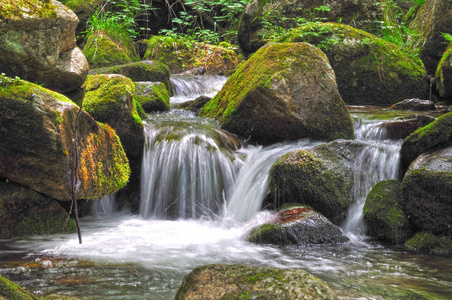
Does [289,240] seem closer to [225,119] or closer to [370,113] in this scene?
[225,119]

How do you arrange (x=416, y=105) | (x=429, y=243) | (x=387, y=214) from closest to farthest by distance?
(x=429, y=243) < (x=387, y=214) < (x=416, y=105)

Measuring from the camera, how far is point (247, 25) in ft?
45.1

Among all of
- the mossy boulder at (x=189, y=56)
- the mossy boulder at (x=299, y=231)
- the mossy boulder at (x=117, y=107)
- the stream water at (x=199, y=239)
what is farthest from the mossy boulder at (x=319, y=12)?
the mossy boulder at (x=299, y=231)

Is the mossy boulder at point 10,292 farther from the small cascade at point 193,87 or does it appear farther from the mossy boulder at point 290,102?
the small cascade at point 193,87

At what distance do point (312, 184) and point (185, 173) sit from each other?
1954 millimetres

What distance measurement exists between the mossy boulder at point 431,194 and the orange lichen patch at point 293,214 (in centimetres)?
120

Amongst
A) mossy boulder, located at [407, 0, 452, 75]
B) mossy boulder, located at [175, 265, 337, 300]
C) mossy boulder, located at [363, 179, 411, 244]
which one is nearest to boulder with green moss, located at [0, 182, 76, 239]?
mossy boulder, located at [175, 265, 337, 300]

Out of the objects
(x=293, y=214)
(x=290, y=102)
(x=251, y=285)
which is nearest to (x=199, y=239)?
(x=293, y=214)

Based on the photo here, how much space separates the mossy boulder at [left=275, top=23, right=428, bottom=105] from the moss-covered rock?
18.2 ft

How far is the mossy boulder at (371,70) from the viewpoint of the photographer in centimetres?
988

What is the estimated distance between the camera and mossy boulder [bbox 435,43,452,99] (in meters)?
8.84

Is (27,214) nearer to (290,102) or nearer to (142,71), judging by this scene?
(290,102)

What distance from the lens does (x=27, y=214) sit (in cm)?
489

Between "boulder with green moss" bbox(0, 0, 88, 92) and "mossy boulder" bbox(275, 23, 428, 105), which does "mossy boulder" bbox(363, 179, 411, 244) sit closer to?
"boulder with green moss" bbox(0, 0, 88, 92)
